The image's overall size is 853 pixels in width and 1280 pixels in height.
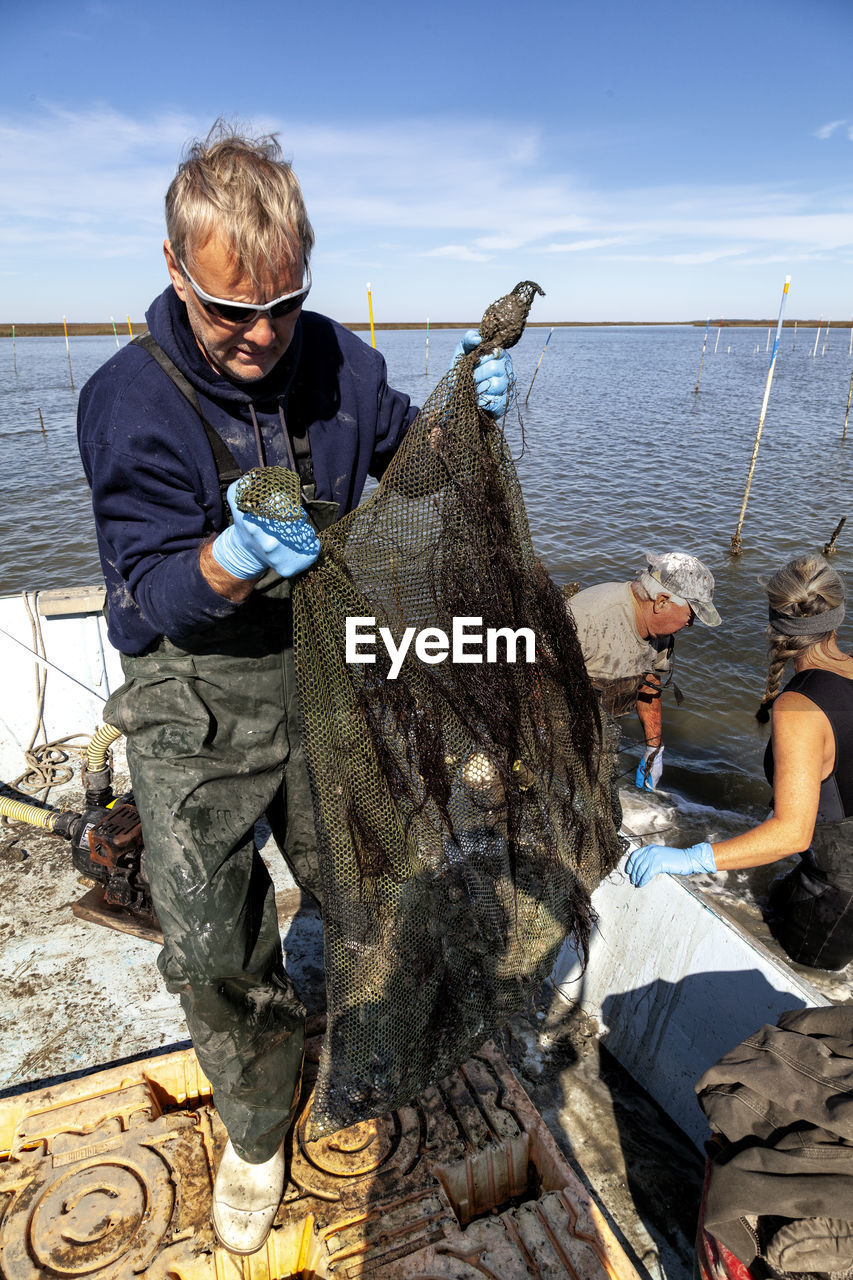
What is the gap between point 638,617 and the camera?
14.3 ft

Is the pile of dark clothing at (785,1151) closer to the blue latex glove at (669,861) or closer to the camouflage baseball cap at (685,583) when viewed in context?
the blue latex glove at (669,861)

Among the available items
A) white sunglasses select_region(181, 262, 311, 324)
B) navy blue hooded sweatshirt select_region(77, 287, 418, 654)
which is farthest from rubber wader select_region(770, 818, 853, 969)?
white sunglasses select_region(181, 262, 311, 324)

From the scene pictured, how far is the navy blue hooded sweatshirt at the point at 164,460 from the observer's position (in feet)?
5.46

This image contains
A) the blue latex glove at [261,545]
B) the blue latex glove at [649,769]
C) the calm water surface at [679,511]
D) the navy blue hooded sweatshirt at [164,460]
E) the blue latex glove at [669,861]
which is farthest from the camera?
the calm water surface at [679,511]

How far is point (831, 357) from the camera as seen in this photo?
65.5 meters

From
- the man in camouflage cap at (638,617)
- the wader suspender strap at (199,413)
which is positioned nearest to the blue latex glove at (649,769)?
the man in camouflage cap at (638,617)

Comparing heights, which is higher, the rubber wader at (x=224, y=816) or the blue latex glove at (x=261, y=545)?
the blue latex glove at (x=261, y=545)

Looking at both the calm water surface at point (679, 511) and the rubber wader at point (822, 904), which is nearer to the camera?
the rubber wader at point (822, 904)

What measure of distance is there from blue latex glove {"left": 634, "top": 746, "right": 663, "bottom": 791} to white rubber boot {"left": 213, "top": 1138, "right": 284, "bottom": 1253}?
4159 millimetres

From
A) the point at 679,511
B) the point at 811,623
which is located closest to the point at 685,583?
the point at 811,623

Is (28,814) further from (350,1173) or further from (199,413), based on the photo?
(199,413)

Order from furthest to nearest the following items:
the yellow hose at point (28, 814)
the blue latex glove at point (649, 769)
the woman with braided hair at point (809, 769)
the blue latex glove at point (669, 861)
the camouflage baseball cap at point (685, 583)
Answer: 1. the blue latex glove at point (649, 769)
2. the camouflage baseball cap at point (685, 583)
3. the yellow hose at point (28, 814)
4. the blue latex glove at point (669, 861)
5. the woman with braided hair at point (809, 769)

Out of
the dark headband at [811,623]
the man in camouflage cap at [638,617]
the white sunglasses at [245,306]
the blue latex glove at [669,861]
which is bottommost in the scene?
the blue latex glove at [669,861]

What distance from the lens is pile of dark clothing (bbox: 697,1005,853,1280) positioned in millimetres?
1565
